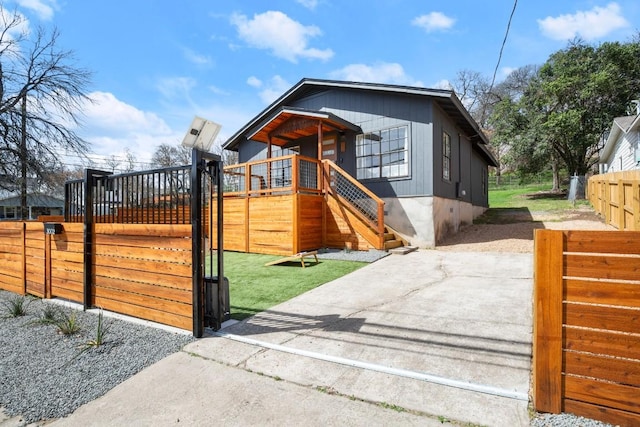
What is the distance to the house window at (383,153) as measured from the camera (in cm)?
975

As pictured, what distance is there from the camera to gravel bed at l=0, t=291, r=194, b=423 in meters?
2.40

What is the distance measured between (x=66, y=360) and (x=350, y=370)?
8.87ft

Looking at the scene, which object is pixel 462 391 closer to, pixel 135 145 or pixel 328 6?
pixel 328 6

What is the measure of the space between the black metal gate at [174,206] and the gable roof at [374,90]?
6.85 m

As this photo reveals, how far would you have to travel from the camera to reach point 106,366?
288 centimetres

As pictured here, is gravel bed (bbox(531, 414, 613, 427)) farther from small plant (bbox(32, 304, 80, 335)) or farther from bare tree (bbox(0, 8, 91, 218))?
bare tree (bbox(0, 8, 91, 218))

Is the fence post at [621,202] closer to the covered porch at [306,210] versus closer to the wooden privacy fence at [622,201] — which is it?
the wooden privacy fence at [622,201]

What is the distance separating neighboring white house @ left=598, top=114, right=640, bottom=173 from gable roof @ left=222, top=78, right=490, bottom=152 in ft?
23.5

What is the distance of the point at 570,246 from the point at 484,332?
1.70 meters

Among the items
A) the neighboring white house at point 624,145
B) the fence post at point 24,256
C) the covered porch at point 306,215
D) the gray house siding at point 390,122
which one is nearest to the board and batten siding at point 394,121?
the gray house siding at point 390,122

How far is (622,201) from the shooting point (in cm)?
856

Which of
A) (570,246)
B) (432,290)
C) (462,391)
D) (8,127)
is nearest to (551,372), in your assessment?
(462,391)

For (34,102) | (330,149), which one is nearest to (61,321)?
(330,149)

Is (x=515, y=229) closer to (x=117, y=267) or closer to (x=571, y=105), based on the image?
(x=117, y=267)
